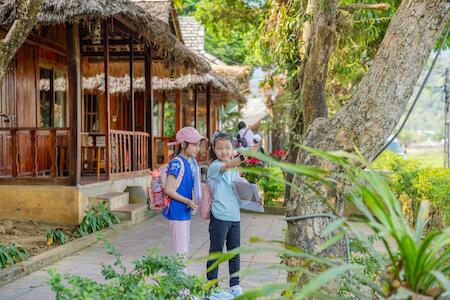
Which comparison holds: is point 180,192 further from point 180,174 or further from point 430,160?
point 430,160

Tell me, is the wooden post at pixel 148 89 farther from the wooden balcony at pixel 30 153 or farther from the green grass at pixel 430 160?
the green grass at pixel 430 160

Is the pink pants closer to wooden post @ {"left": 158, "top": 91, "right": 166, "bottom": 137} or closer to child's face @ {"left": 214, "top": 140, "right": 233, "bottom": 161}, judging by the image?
child's face @ {"left": 214, "top": 140, "right": 233, "bottom": 161}

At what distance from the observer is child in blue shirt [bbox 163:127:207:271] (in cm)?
497

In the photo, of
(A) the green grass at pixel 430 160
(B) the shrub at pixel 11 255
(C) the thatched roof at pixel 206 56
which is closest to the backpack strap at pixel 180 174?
(B) the shrub at pixel 11 255

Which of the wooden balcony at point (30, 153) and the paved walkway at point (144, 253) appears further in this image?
the wooden balcony at point (30, 153)

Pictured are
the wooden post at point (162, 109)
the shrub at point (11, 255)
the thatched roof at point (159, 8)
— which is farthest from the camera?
the wooden post at point (162, 109)

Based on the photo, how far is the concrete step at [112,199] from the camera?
31.0 feet

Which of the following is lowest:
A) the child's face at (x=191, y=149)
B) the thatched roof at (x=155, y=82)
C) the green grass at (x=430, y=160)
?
the green grass at (x=430, y=160)

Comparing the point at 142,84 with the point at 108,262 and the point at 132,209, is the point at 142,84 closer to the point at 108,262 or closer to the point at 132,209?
the point at 132,209

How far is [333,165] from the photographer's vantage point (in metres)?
3.21

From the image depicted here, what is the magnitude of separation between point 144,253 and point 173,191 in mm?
2753

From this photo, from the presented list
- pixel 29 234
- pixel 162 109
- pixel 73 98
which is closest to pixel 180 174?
pixel 29 234

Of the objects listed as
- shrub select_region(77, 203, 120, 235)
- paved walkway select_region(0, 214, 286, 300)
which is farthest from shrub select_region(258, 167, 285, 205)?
shrub select_region(77, 203, 120, 235)

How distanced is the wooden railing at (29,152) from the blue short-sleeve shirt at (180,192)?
4.87 metres
